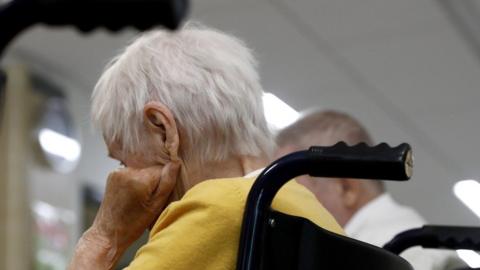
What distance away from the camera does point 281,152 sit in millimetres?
2289

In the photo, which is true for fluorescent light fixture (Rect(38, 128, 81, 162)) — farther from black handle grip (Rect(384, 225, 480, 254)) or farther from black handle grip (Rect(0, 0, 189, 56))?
black handle grip (Rect(0, 0, 189, 56))

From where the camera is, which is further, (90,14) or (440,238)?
(440,238)

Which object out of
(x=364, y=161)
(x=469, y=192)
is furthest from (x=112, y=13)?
(x=469, y=192)

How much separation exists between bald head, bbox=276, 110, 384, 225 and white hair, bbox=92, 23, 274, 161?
3.32 feet

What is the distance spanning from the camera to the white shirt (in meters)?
1.83

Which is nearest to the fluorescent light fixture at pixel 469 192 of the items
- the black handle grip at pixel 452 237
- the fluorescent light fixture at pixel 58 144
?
the fluorescent light fixture at pixel 58 144

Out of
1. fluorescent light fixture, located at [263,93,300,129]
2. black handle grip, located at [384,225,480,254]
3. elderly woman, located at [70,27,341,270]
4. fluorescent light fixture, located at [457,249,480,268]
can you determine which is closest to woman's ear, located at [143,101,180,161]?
elderly woman, located at [70,27,341,270]

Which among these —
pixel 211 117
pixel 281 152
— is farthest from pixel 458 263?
pixel 211 117

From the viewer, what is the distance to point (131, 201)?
4.04 feet

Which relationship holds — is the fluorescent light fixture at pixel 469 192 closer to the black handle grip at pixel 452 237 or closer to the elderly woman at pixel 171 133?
the black handle grip at pixel 452 237

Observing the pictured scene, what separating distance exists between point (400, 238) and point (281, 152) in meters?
0.87

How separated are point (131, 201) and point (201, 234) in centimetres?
22

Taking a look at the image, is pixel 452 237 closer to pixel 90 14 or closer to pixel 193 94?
pixel 193 94

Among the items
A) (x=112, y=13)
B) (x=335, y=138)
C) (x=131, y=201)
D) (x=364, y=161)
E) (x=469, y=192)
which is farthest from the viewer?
(x=469, y=192)
